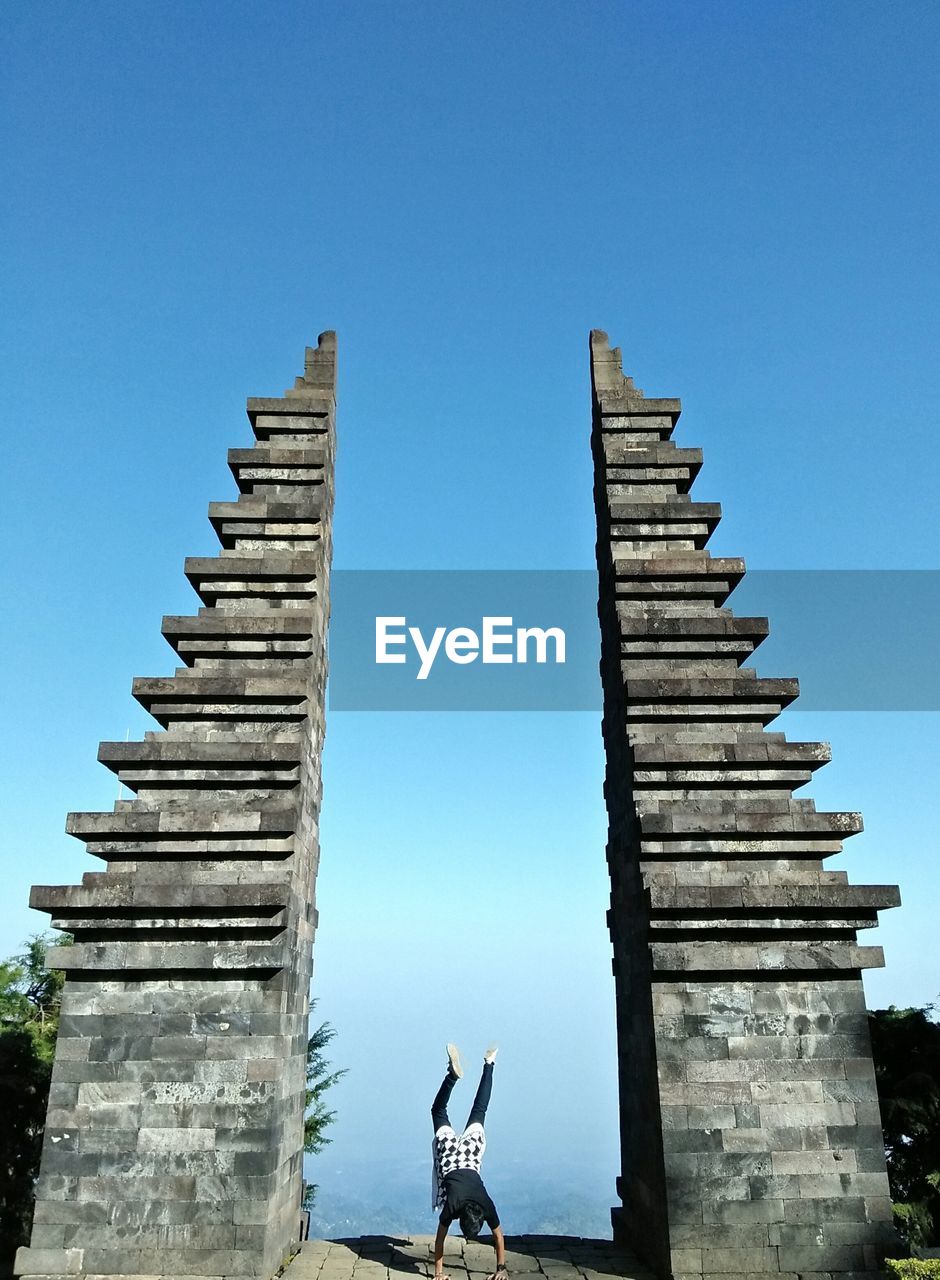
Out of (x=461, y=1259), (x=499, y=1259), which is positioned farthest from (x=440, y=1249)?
(x=461, y=1259)

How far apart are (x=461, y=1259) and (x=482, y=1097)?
9.61ft

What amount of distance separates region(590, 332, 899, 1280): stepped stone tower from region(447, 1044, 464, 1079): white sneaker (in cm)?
258

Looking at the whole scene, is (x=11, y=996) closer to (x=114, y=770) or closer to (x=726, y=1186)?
(x=114, y=770)

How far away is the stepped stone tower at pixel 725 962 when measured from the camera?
12.6 meters

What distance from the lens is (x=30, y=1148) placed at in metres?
20.1

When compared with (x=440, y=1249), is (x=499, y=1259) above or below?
below

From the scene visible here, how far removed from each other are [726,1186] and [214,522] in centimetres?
1233

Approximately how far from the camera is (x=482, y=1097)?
13.2 metres

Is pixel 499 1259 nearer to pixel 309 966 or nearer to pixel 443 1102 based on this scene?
pixel 443 1102

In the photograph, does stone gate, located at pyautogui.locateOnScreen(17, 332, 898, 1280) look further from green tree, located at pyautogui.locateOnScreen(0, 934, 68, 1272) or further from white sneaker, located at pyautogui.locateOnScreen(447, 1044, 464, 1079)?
green tree, located at pyautogui.locateOnScreen(0, 934, 68, 1272)

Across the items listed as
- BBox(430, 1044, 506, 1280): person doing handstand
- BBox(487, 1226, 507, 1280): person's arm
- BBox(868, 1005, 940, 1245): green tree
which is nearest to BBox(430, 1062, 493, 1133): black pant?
BBox(430, 1044, 506, 1280): person doing handstand

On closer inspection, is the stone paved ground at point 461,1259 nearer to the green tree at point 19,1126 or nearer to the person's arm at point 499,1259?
the person's arm at point 499,1259

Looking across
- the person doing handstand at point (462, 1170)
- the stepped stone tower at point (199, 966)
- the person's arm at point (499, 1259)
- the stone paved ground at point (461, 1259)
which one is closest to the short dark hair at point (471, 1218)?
the person doing handstand at point (462, 1170)

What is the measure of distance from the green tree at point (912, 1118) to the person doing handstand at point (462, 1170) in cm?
949
